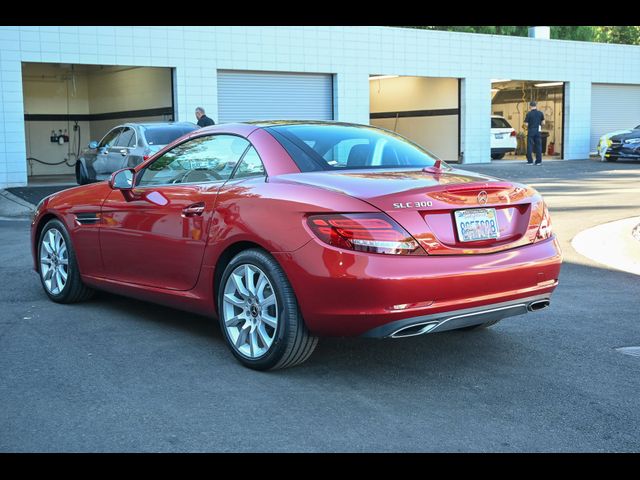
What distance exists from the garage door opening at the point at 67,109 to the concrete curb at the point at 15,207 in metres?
9.76

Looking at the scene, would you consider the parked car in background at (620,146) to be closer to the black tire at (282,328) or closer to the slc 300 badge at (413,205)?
the slc 300 badge at (413,205)

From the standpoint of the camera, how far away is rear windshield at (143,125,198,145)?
1567 centimetres

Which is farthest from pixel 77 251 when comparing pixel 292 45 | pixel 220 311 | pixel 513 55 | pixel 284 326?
pixel 513 55

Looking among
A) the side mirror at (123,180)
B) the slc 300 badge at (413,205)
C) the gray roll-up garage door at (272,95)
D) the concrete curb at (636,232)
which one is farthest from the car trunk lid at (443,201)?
the gray roll-up garage door at (272,95)

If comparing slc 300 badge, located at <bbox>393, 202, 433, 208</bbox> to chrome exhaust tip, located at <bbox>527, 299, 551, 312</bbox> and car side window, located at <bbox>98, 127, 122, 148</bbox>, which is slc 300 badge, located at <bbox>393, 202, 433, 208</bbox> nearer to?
chrome exhaust tip, located at <bbox>527, 299, 551, 312</bbox>

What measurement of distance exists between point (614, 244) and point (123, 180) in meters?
6.14

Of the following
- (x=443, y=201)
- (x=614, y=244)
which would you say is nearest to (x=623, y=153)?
(x=614, y=244)

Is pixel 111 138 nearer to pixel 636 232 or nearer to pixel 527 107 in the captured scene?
pixel 636 232

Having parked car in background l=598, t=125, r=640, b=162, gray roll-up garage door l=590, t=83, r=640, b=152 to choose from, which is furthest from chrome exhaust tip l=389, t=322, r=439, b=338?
gray roll-up garage door l=590, t=83, r=640, b=152

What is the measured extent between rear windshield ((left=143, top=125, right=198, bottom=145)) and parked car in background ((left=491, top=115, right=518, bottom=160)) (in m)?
17.6

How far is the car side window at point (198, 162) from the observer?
5.41 m

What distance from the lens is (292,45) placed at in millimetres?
25547

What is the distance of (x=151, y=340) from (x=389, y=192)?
2.14m

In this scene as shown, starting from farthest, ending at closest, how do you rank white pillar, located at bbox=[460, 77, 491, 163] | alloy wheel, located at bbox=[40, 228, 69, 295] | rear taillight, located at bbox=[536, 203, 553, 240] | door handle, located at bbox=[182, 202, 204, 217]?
white pillar, located at bbox=[460, 77, 491, 163] < alloy wheel, located at bbox=[40, 228, 69, 295] < door handle, located at bbox=[182, 202, 204, 217] < rear taillight, located at bbox=[536, 203, 553, 240]
